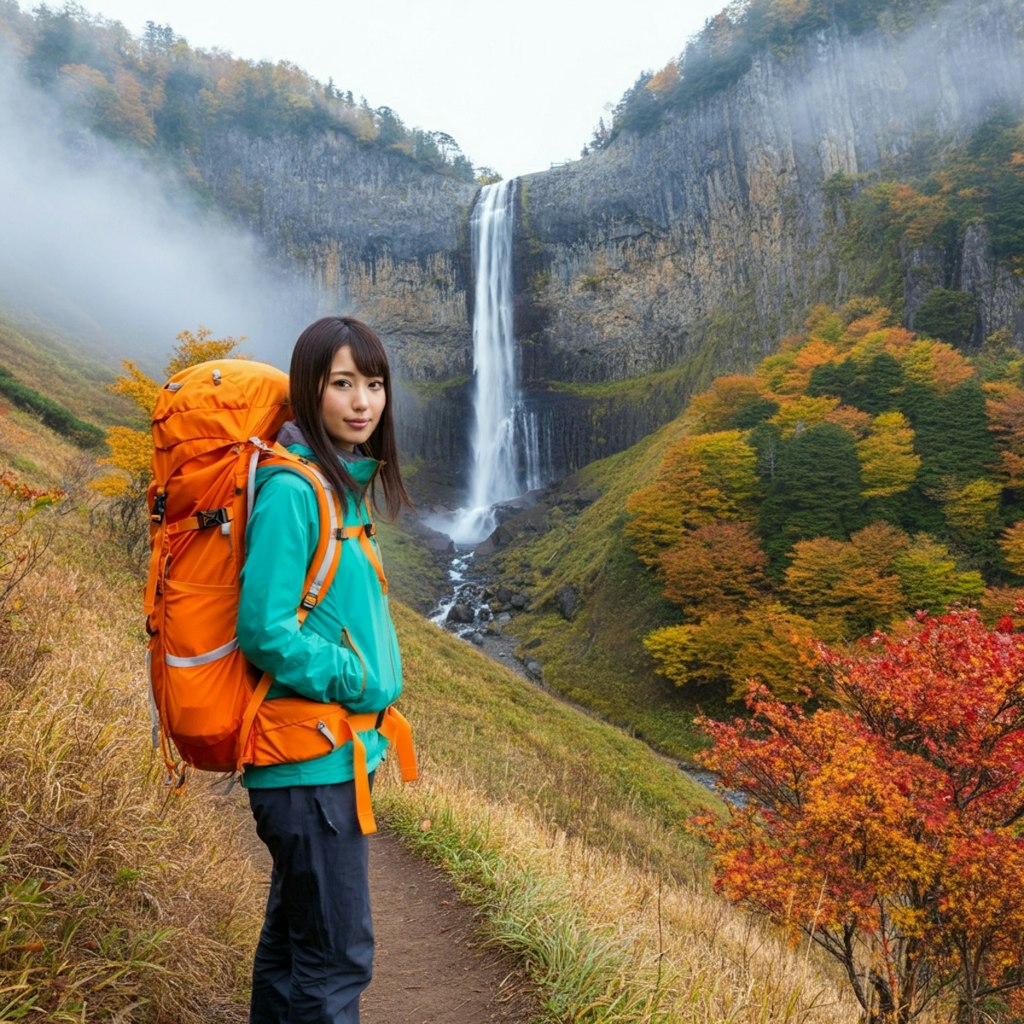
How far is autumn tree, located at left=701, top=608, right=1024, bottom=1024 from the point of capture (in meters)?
5.95

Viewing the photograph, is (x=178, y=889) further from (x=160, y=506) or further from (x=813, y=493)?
(x=813, y=493)

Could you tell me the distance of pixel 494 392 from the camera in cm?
5512

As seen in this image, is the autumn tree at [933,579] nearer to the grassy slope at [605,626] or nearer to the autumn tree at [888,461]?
the autumn tree at [888,461]

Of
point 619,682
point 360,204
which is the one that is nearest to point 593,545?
point 619,682

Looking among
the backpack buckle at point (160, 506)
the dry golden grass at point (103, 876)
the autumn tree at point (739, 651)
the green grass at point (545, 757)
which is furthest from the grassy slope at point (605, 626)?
the backpack buckle at point (160, 506)

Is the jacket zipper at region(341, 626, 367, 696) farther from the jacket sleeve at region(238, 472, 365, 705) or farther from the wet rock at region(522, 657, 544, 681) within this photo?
the wet rock at region(522, 657, 544, 681)

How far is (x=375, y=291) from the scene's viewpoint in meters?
64.4

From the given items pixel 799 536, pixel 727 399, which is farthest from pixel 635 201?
pixel 799 536

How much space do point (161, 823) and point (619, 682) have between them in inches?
832

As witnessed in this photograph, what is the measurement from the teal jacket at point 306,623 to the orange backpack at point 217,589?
0.13 ft

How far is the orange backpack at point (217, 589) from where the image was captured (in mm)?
1688

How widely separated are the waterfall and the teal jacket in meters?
43.9

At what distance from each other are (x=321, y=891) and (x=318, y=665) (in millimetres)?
614

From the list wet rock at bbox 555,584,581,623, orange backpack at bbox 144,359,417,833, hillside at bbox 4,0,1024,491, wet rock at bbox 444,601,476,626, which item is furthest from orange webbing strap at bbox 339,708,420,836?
hillside at bbox 4,0,1024,491
